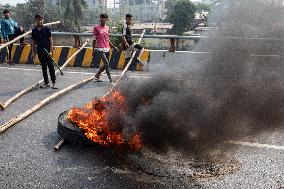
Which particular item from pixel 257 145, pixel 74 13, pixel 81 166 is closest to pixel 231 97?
pixel 257 145

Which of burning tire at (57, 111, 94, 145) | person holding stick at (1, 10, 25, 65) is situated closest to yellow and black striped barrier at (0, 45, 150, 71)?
person holding stick at (1, 10, 25, 65)

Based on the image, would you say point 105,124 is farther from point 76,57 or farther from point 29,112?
point 76,57

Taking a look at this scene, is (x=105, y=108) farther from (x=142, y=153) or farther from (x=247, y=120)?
(x=247, y=120)

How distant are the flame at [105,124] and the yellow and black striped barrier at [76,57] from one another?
6.93 m

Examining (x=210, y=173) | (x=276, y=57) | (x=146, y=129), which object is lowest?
(x=210, y=173)

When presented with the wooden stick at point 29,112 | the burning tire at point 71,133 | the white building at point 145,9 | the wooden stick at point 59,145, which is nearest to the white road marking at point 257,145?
the burning tire at point 71,133

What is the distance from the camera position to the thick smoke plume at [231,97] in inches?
197

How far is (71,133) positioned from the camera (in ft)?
18.1

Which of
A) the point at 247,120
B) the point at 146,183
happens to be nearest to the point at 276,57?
the point at 247,120

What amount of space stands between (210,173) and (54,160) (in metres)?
2.31

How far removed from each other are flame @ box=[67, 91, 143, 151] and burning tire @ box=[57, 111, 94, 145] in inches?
3.2

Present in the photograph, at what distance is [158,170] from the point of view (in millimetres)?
4773

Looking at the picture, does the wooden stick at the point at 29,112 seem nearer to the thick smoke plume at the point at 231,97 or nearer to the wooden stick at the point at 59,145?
the wooden stick at the point at 59,145

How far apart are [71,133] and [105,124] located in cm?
66
